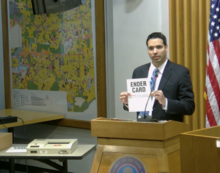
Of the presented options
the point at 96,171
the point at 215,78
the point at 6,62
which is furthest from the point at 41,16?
the point at 96,171

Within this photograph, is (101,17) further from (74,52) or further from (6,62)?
(6,62)

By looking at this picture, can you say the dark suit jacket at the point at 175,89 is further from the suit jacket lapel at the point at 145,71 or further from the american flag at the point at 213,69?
the american flag at the point at 213,69

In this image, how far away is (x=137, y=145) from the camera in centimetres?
203

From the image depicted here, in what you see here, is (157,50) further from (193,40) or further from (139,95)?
Result: (193,40)

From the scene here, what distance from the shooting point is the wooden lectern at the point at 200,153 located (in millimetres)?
1347

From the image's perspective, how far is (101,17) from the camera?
401 cm

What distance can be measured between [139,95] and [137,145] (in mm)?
321

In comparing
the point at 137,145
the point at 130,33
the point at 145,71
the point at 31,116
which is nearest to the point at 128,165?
the point at 137,145

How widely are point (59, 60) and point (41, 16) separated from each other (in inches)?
27.5

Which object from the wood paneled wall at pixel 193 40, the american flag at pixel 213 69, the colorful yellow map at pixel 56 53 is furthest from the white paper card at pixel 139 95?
the colorful yellow map at pixel 56 53

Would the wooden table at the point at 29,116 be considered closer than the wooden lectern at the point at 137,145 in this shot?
No

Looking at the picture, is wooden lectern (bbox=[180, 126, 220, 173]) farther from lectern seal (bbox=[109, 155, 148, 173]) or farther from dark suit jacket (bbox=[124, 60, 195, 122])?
dark suit jacket (bbox=[124, 60, 195, 122])

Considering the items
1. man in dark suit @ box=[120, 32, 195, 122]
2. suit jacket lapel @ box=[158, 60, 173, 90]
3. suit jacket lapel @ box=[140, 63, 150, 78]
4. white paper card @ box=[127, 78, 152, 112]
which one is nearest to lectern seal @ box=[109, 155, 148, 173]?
white paper card @ box=[127, 78, 152, 112]

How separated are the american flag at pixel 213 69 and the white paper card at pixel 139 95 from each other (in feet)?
4.07
